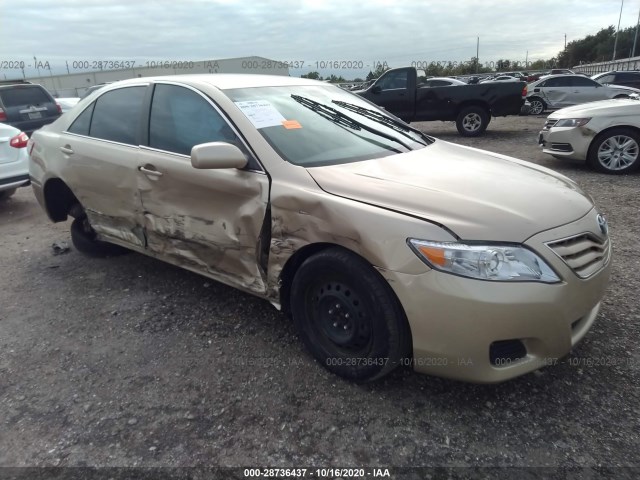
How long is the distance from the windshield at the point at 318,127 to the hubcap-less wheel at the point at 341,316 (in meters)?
0.74

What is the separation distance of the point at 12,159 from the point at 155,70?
111 feet

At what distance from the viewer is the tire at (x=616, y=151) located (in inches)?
273

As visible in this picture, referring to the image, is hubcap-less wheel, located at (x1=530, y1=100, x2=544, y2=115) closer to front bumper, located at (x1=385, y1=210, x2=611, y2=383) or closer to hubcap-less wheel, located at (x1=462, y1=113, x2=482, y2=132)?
hubcap-less wheel, located at (x1=462, y1=113, x2=482, y2=132)

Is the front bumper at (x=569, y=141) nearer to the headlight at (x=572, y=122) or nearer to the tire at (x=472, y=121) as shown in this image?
the headlight at (x=572, y=122)

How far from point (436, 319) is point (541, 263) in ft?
1.77

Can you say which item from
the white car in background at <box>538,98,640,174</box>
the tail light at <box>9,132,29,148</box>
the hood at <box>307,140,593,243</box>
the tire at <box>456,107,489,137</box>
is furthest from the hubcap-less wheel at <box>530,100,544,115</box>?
the tail light at <box>9,132,29,148</box>

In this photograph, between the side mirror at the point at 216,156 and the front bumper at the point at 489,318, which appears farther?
the side mirror at the point at 216,156

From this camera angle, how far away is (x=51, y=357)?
2.94m

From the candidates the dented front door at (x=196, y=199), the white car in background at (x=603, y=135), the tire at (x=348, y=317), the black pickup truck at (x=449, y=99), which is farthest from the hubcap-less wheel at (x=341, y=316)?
the black pickup truck at (x=449, y=99)

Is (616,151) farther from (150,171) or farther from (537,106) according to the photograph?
(537,106)

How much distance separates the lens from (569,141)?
7.29m

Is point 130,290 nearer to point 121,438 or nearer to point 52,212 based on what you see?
point 52,212

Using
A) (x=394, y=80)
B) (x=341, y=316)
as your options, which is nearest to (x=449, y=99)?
(x=394, y=80)

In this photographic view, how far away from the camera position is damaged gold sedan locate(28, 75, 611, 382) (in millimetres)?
2092
